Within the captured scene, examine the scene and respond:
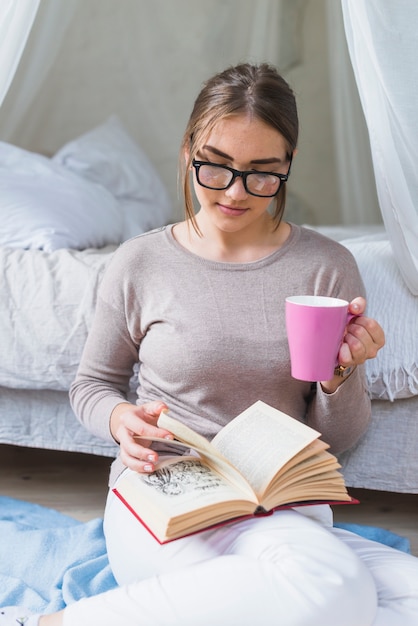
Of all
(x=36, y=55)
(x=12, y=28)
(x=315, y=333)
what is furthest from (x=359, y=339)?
(x=36, y=55)

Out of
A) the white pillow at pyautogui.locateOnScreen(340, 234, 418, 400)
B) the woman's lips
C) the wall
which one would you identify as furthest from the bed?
the wall

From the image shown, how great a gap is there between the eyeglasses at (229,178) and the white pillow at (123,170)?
1191mm

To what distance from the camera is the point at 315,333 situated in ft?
3.68

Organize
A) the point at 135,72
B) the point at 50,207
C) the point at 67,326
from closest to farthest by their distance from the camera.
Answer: the point at 67,326
the point at 50,207
the point at 135,72

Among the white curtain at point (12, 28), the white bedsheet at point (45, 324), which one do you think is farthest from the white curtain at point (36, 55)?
the white bedsheet at point (45, 324)

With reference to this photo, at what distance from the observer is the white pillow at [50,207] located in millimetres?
1991

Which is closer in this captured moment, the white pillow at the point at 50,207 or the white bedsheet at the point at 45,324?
the white bedsheet at the point at 45,324

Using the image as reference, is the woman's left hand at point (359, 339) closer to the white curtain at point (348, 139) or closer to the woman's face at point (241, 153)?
the woman's face at point (241, 153)

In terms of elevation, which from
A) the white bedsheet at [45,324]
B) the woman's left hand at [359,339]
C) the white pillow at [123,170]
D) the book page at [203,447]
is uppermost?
the woman's left hand at [359,339]

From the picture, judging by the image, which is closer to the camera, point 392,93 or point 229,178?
point 229,178

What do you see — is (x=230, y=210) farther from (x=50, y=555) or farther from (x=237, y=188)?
(x=50, y=555)

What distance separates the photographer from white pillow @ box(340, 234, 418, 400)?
61.8 inches

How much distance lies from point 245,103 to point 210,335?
37 cm

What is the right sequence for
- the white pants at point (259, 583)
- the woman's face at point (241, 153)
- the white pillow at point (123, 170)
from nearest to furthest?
the white pants at point (259, 583) → the woman's face at point (241, 153) → the white pillow at point (123, 170)
